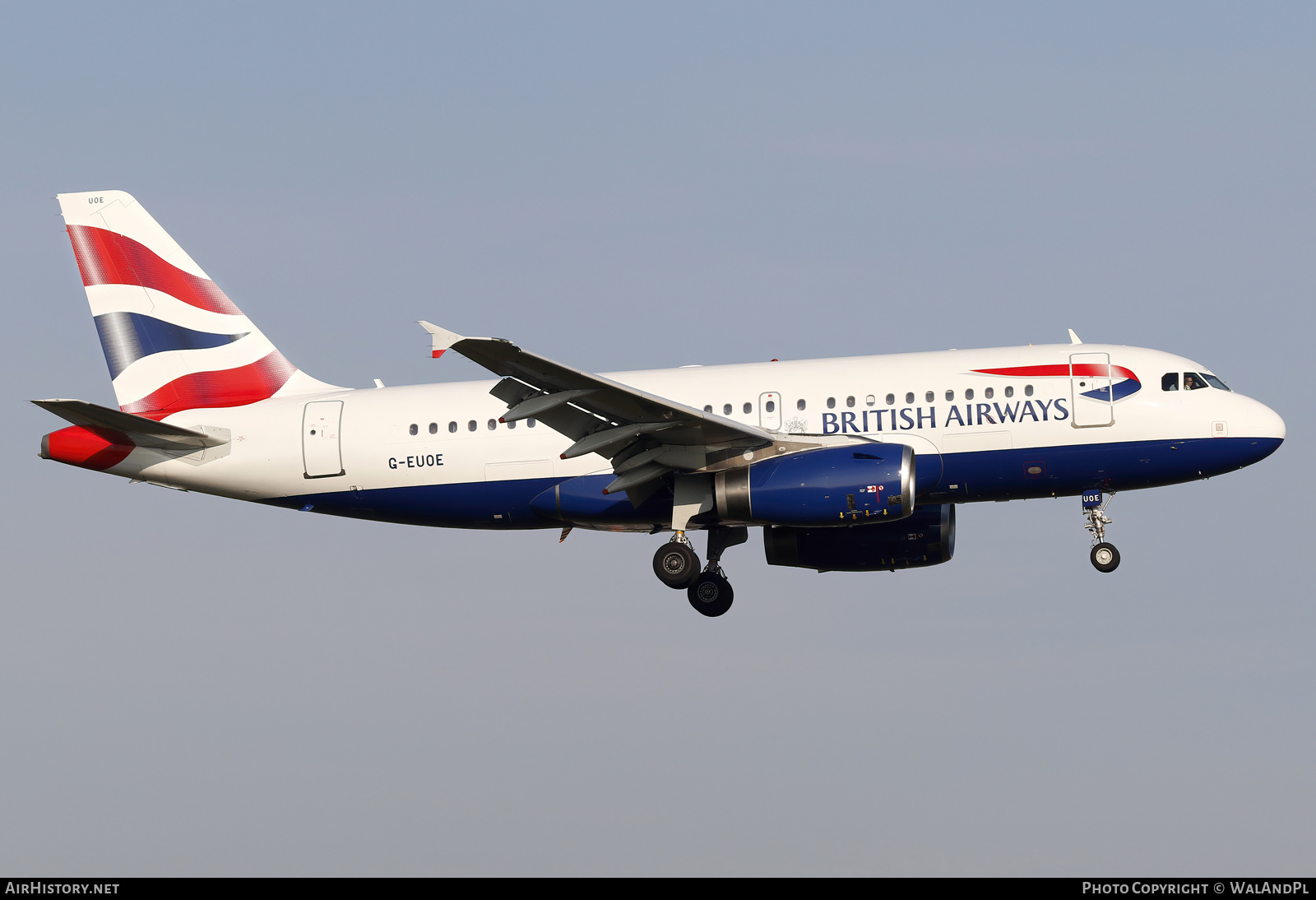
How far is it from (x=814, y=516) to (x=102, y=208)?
62.1ft

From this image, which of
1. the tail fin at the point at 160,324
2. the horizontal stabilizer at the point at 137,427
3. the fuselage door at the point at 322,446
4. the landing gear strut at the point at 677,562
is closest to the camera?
the horizontal stabilizer at the point at 137,427

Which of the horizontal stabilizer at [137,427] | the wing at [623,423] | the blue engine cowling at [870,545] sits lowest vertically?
the blue engine cowling at [870,545]

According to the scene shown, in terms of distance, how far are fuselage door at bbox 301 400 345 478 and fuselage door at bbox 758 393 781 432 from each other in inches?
367

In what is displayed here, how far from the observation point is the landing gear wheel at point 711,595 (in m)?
33.4

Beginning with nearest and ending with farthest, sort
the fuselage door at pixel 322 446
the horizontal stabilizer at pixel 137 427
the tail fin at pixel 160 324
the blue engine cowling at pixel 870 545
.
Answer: the horizontal stabilizer at pixel 137 427 < the fuselage door at pixel 322 446 < the blue engine cowling at pixel 870 545 < the tail fin at pixel 160 324

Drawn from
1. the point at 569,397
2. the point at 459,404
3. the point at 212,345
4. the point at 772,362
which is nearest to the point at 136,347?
the point at 212,345

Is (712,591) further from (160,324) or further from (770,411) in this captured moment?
(160,324)

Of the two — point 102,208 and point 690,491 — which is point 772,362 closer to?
point 690,491

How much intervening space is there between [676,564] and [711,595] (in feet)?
6.87

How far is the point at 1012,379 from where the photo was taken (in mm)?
30391

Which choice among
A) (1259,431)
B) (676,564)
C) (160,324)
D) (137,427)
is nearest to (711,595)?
(676,564)

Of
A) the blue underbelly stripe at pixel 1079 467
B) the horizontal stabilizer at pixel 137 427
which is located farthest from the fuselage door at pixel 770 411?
the horizontal stabilizer at pixel 137 427

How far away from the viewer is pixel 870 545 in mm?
34188

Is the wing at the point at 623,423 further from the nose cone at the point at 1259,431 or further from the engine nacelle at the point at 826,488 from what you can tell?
the nose cone at the point at 1259,431
